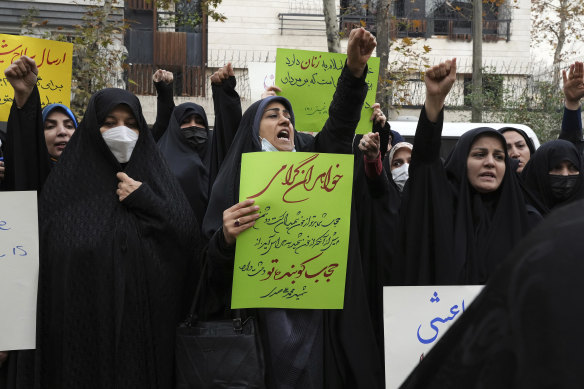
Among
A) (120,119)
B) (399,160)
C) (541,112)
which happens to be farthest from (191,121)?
(541,112)

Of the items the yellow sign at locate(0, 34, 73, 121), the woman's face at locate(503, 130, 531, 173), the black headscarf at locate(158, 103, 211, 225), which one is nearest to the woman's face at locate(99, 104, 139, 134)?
the black headscarf at locate(158, 103, 211, 225)

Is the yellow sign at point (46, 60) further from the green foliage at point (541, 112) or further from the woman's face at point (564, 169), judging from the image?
the green foliage at point (541, 112)

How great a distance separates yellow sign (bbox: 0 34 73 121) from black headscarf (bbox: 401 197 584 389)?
3400mm

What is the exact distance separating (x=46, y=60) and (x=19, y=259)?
1506 mm

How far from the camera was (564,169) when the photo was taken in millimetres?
3818

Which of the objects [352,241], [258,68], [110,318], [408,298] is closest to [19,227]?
[110,318]

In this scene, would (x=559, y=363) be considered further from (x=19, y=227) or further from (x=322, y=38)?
(x=322, y=38)

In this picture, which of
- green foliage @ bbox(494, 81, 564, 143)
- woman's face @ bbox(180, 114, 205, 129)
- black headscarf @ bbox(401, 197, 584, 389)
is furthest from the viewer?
green foliage @ bbox(494, 81, 564, 143)

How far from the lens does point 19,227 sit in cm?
273

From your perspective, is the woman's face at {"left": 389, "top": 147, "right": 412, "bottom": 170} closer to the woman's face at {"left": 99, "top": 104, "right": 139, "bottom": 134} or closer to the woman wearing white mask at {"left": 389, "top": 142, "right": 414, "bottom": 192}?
the woman wearing white mask at {"left": 389, "top": 142, "right": 414, "bottom": 192}

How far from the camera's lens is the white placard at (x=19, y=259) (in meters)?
2.72

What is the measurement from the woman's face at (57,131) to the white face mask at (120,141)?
724mm

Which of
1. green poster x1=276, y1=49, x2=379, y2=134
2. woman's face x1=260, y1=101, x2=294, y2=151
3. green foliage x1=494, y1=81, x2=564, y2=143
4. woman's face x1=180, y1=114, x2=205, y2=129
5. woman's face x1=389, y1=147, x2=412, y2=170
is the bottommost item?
woman's face x1=389, y1=147, x2=412, y2=170

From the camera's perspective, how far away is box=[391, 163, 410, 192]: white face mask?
13.1 feet
